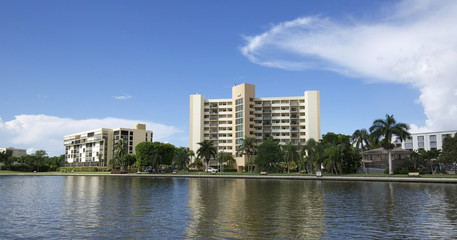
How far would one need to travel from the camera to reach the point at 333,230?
22.0m

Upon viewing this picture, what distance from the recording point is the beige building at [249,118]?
163 m

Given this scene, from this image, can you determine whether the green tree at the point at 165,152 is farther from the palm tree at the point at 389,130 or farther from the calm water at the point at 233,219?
the calm water at the point at 233,219

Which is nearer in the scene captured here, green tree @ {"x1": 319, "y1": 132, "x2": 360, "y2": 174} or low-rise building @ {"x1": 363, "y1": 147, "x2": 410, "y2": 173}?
green tree @ {"x1": 319, "y1": 132, "x2": 360, "y2": 174}

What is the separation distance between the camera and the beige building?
163 m

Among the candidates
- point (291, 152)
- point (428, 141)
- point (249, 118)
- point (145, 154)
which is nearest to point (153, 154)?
point (145, 154)

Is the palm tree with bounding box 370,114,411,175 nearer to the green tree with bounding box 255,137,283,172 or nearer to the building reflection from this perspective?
the green tree with bounding box 255,137,283,172

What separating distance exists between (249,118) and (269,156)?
164 feet

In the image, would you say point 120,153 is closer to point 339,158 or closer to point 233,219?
point 339,158

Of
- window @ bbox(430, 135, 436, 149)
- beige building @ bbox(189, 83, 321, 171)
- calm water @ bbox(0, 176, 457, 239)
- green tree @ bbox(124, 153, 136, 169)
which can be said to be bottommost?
calm water @ bbox(0, 176, 457, 239)

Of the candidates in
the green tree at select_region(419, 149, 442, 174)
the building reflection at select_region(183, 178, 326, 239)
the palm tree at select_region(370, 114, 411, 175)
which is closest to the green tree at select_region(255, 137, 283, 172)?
the palm tree at select_region(370, 114, 411, 175)

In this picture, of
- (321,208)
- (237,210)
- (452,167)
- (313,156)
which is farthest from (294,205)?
(452,167)

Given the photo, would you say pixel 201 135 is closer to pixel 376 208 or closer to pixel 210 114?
pixel 210 114

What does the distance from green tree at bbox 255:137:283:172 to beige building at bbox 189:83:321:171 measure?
39.8 m

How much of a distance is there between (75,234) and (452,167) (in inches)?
4426
